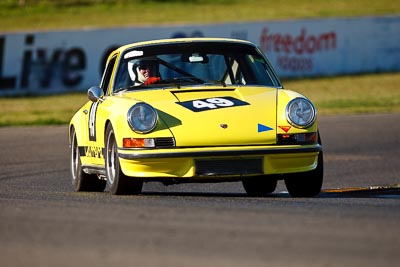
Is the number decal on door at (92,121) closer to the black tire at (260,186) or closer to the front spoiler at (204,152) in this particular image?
the front spoiler at (204,152)

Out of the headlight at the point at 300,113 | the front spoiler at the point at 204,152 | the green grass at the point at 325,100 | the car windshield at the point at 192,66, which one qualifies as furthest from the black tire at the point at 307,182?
the green grass at the point at 325,100

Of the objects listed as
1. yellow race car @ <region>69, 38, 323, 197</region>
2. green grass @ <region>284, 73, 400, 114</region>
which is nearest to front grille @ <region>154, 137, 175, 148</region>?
yellow race car @ <region>69, 38, 323, 197</region>

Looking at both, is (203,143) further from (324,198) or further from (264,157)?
(324,198)

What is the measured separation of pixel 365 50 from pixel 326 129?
1154cm

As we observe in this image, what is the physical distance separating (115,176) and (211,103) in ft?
3.00

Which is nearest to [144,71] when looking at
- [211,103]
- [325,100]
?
[211,103]

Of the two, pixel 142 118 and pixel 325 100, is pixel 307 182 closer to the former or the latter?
pixel 142 118

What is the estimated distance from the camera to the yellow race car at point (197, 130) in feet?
27.5

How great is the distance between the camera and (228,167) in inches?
329

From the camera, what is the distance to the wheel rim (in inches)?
349

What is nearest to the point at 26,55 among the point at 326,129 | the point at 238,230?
the point at 326,129

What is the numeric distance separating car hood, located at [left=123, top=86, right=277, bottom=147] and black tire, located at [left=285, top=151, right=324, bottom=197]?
53 cm

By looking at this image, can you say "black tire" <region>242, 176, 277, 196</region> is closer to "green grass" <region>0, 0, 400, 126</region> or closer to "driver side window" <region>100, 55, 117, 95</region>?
"driver side window" <region>100, 55, 117, 95</region>

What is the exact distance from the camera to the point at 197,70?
9594 mm
